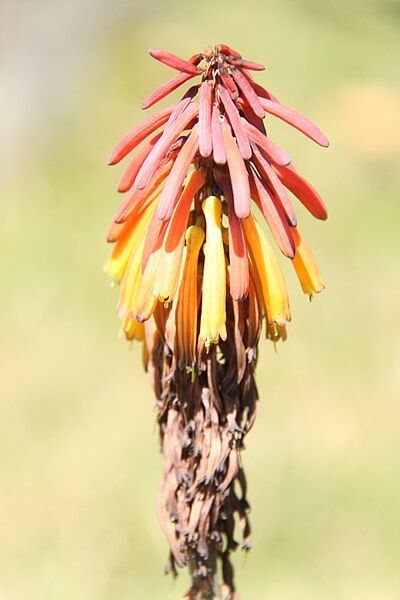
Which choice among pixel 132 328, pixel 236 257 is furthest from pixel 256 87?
pixel 132 328

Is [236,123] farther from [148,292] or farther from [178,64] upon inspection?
[148,292]

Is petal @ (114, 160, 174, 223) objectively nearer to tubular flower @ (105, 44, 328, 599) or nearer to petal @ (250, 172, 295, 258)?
tubular flower @ (105, 44, 328, 599)

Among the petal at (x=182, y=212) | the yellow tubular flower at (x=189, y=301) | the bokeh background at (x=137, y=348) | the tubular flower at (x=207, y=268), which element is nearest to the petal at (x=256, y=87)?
the tubular flower at (x=207, y=268)

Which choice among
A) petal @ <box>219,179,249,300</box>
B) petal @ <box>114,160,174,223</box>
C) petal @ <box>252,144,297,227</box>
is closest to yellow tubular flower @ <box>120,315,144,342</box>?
petal @ <box>114,160,174,223</box>

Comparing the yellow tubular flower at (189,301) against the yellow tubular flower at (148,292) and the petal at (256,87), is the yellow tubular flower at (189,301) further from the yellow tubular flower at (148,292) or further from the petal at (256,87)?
the petal at (256,87)

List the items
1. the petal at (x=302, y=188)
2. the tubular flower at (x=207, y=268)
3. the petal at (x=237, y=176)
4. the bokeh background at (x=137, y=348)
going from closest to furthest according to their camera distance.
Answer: the petal at (x=237, y=176) < the tubular flower at (x=207, y=268) < the petal at (x=302, y=188) < the bokeh background at (x=137, y=348)

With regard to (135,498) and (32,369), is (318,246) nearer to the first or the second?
(32,369)

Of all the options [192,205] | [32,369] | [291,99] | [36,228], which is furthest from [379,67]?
[192,205]

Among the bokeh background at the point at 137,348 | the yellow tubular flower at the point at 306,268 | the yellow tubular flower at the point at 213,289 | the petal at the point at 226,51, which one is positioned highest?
the bokeh background at the point at 137,348
